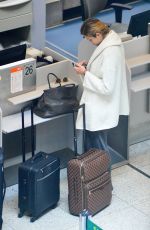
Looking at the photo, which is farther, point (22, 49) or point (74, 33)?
point (74, 33)

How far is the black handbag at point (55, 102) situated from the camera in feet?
17.3

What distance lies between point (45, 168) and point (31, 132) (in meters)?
Result: 0.53

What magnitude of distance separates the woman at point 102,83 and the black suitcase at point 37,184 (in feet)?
1.45

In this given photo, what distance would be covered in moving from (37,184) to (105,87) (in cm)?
88

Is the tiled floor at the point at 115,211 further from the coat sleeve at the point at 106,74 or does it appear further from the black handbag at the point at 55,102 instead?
the coat sleeve at the point at 106,74

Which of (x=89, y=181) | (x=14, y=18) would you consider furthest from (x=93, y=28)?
(x=14, y=18)

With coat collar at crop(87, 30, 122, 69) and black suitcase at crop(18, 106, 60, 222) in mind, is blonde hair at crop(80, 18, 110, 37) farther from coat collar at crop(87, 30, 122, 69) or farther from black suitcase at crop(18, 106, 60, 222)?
black suitcase at crop(18, 106, 60, 222)

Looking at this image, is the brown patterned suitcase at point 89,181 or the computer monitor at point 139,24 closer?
the brown patterned suitcase at point 89,181

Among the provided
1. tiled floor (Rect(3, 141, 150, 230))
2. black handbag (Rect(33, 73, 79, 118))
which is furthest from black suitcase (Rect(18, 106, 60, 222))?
black handbag (Rect(33, 73, 79, 118))

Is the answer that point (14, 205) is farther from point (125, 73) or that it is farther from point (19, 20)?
point (19, 20)

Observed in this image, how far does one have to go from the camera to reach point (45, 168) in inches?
196

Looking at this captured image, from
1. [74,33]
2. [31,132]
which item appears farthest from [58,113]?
[74,33]

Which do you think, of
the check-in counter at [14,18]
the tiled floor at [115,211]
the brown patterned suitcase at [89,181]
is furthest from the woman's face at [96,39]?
the check-in counter at [14,18]

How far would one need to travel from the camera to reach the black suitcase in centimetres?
493
